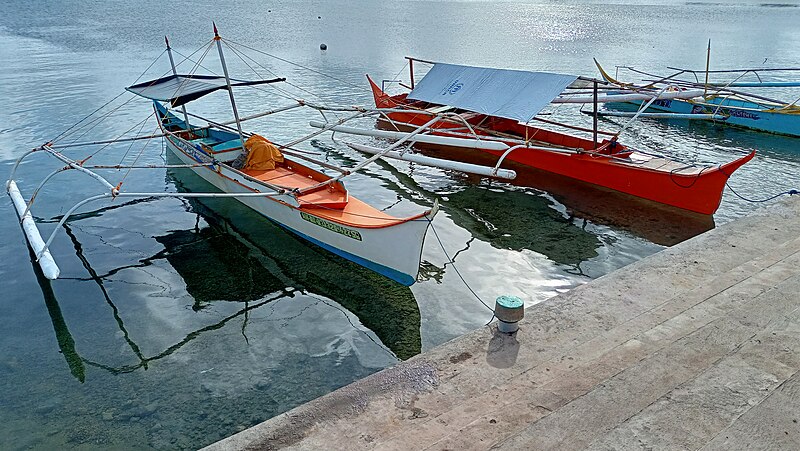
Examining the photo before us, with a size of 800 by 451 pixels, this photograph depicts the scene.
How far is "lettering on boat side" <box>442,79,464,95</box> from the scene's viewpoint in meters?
16.4

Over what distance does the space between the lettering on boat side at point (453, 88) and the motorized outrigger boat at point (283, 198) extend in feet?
18.1

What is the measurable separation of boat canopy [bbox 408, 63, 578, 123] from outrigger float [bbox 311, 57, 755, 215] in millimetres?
26

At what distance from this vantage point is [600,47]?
41562 mm

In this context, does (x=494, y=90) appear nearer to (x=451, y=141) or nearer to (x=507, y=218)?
(x=451, y=141)

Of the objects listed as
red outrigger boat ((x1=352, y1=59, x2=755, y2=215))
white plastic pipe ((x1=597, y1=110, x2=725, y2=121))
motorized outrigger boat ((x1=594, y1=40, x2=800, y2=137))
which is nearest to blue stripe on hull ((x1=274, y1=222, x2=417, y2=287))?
red outrigger boat ((x1=352, y1=59, x2=755, y2=215))

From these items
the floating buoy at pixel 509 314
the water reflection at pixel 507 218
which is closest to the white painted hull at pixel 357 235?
the water reflection at pixel 507 218

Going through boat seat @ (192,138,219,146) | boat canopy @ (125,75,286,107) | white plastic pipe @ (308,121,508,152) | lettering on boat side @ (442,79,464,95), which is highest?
boat canopy @ (125,75,286,107)

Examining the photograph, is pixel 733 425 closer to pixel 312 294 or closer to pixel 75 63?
pixel 312 294

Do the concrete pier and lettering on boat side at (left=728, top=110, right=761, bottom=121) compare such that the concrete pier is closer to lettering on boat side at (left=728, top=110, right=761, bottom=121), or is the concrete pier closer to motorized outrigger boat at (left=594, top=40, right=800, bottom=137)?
motorized outrigger boat at (left=594, top=40, right=800, bottom=137)

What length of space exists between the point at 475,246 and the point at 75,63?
29.7 metres

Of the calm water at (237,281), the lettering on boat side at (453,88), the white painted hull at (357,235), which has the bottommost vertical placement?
the calm water at (237,281)

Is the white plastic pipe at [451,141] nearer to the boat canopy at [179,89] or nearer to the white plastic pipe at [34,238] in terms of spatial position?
the boat canopy at [179,89]

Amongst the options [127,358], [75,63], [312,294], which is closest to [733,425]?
[312,294]

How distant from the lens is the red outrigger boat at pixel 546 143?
12148 mm
